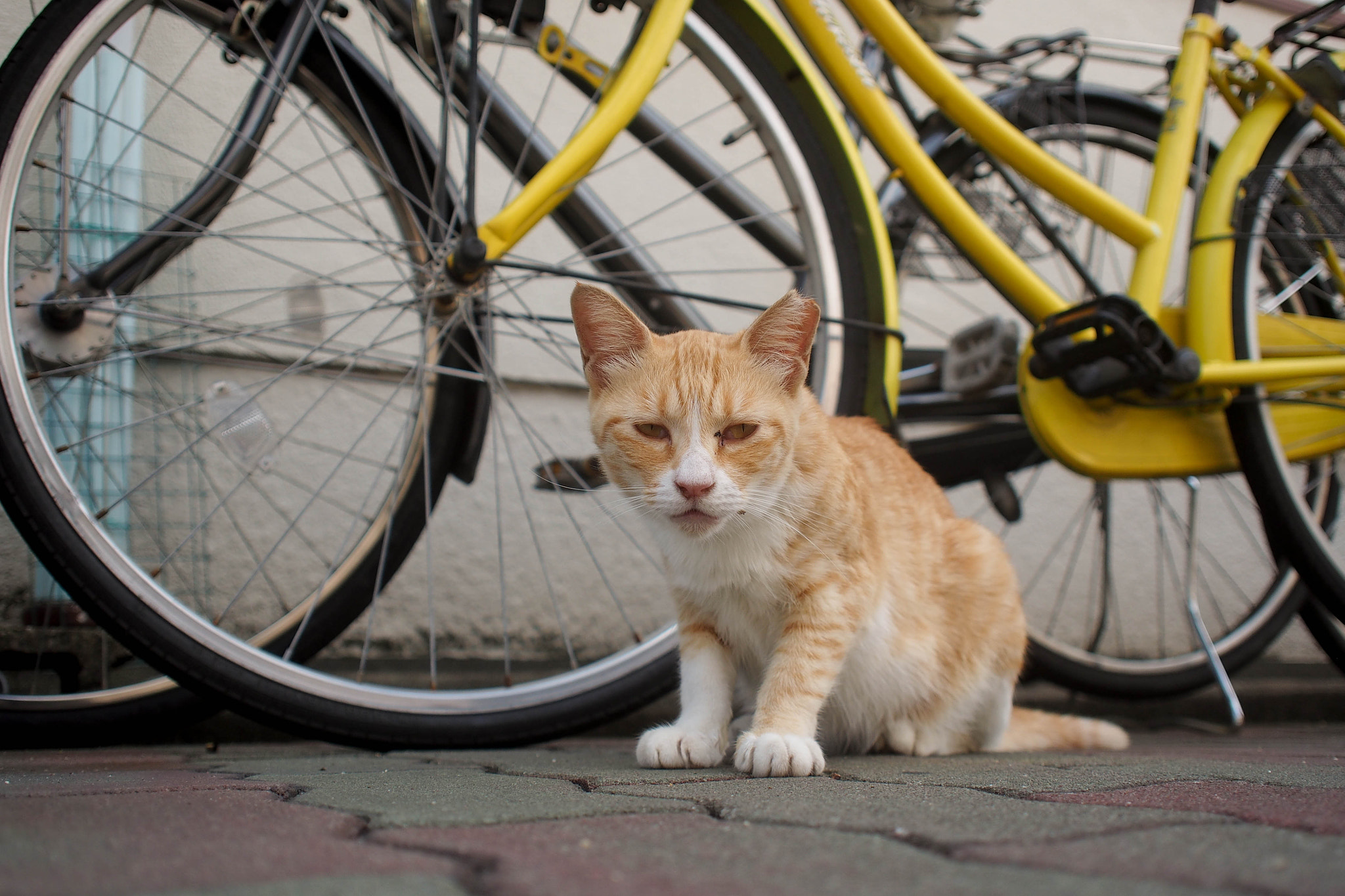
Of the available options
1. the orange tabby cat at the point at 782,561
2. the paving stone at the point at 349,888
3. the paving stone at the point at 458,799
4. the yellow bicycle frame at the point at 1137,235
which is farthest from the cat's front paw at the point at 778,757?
the yellow bicycle frame at the point at 1137,235

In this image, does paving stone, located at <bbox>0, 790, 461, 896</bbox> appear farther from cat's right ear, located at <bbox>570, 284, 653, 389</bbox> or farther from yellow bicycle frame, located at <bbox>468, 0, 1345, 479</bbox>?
yellow bicycle frame, located at <bbox>468, 0, 1345, 479</bbox>

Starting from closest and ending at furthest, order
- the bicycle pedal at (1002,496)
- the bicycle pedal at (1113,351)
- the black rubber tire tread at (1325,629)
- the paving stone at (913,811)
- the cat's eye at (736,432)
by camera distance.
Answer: the paving stone at (913,811), the cat's eye at (736,432), the bicycle pedal at (1113,351), the bicycle pedal at (1002,496), the black rubber tire tread at (1325,629)

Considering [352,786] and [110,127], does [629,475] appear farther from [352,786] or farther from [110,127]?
[110,127]

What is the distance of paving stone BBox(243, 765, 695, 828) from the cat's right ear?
25.3 inches

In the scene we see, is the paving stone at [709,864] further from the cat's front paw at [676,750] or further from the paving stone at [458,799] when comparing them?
the cat's front paw at [676,750]

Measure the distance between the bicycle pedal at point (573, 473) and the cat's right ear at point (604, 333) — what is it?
0.27 metres

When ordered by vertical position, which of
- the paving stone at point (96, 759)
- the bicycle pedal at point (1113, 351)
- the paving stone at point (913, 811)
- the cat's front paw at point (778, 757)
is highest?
the bicycle pedal at point (1113, 351)

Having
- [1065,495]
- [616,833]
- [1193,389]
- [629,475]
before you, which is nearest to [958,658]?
[629,475]

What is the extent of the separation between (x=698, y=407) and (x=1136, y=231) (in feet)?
3.67

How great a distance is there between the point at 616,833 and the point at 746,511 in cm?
62

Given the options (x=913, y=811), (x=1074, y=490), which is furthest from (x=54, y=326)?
(x=1074, y=490)

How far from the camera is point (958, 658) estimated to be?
1442 millimetres

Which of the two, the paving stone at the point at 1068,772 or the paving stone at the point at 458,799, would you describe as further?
the paving stone at the point at 1068,772

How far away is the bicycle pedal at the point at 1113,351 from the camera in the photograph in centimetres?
160
